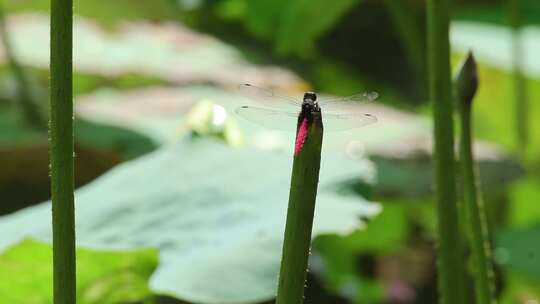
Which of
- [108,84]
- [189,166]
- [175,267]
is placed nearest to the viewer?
[175,267]

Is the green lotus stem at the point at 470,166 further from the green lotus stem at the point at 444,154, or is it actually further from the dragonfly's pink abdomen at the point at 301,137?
the dragonfly's pink abdomen at the point at 301,137

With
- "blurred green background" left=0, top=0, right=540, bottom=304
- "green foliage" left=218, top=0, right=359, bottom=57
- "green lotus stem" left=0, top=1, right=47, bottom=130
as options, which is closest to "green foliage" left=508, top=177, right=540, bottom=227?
"blurred green background" left=0, top=0, right=540, bottom=304

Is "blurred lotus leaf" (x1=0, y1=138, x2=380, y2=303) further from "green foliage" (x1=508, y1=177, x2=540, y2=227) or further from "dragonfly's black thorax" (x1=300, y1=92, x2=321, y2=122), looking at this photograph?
"green foliage" (x1=508, y1=177, x2=540, y2=227)

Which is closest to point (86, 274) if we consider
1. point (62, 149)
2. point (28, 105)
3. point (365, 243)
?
point (62, 149)

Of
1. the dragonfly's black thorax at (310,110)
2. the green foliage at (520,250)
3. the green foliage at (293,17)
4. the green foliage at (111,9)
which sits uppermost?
the green foliage at (111,9)

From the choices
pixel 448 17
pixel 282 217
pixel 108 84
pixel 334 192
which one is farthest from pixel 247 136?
pixel 448 17

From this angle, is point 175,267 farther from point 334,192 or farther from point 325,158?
point 325,158

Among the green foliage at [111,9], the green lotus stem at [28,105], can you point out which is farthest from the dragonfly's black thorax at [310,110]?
the green foliage at [111,9]
